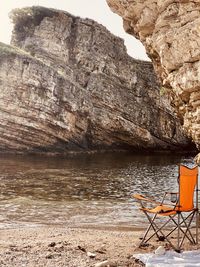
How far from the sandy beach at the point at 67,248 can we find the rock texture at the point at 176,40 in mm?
12283

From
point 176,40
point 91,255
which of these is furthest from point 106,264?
point 176,40

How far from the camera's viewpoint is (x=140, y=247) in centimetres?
656

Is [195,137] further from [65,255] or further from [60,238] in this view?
[65,255]

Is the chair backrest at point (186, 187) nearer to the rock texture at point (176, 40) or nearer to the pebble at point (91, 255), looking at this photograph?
the pebble at point (91, 255)

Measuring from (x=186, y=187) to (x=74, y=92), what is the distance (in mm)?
34377

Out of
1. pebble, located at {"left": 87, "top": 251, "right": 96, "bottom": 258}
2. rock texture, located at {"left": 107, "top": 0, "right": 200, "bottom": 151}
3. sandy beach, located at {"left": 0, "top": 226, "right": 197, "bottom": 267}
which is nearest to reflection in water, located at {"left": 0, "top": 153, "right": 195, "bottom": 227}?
sandy beach, located at {"left": 0, "top": 226, "right": 197, "bottom": 267}

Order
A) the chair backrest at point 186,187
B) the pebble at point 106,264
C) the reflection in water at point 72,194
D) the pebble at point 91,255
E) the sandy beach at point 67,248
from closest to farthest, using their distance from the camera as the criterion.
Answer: the pebble at point 106,264 < the sandy beach at point 67,248 < the pebble at point 91,255 < the chair backrest at point 186,187 < the reflection in water at point 72,194

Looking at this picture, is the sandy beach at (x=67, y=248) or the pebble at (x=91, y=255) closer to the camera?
the sandy beach at (x=67, y=248)

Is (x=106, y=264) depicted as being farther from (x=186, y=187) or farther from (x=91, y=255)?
(x=186, y=187)

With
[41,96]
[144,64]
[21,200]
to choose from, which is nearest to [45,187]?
[21,200]

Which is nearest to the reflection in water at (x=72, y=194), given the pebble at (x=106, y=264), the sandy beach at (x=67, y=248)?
the sandy beach at (x=67, y=248)

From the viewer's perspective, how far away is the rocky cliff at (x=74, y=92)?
35.6 metres

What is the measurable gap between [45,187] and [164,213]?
1073 cm

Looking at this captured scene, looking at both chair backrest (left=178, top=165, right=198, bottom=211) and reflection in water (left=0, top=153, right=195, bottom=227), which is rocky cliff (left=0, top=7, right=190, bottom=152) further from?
chair backrest (left=178, top=165, right=198, bottom=211)
